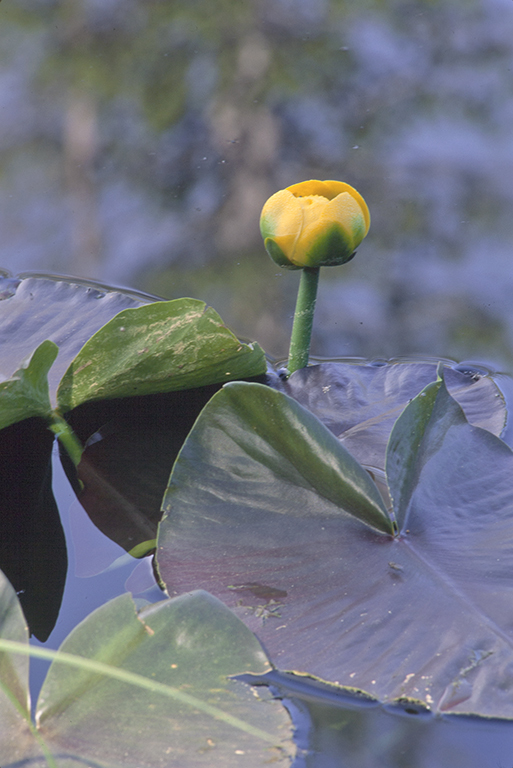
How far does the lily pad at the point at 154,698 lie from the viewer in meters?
0.43

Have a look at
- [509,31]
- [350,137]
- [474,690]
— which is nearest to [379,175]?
[350,137]

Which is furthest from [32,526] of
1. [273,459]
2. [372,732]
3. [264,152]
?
[264,152]

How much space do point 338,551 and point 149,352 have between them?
0.96 ft

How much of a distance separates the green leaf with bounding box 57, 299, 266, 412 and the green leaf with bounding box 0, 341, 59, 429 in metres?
0.04

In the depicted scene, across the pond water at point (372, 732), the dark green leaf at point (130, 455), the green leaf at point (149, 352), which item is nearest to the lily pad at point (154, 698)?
the pond water at point (372, 732)

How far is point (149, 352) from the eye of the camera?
70 centimetres

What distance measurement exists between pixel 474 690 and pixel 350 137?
4.30 feet

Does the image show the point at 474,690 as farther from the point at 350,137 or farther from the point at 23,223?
the point at 350,137

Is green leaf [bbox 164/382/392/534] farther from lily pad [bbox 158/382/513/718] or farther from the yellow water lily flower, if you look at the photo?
the yellow water lily flower

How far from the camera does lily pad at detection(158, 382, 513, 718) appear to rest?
1.66ft

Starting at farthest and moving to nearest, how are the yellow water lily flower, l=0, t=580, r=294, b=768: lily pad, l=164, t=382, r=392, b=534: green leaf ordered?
1. the yellow water lily flower
2. l=164, t=382, r=392, b=534: green leaf
3. l=0, t=580, r=294, b=768: lily pad

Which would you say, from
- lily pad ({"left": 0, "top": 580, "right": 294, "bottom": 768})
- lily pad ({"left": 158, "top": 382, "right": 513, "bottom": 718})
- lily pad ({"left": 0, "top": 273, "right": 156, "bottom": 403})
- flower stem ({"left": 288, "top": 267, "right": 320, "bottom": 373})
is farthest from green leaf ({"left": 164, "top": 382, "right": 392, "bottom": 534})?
lily pad ({"left": 0, "top": 273, "right": 156, "bottom": 403})

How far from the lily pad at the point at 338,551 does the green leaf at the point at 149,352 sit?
0.15m

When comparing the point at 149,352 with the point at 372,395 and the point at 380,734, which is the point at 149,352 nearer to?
the point at 372,395
